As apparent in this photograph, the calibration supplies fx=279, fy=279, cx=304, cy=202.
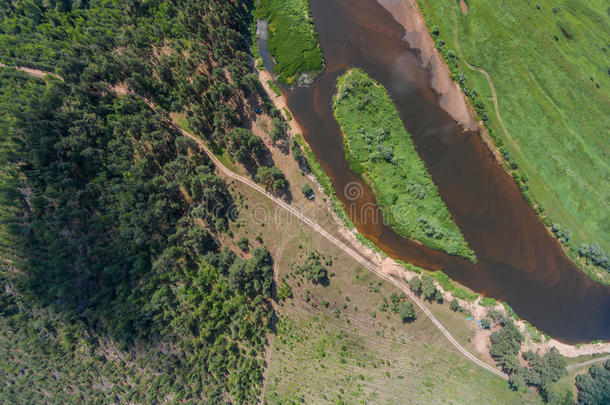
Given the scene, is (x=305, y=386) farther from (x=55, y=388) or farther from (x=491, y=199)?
(x=491, y=199)

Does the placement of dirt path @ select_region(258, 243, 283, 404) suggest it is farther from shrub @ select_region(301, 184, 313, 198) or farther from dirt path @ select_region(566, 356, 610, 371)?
dirt path @ select_region(566, 356, 610, 371)

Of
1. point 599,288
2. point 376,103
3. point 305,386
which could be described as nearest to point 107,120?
point 376,103

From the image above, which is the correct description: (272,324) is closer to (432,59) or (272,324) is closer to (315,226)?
(315,226)

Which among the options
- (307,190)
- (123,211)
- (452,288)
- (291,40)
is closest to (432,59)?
(291,40)

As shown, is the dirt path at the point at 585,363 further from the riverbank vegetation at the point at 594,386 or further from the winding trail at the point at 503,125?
the winding trail at the point at 503,125

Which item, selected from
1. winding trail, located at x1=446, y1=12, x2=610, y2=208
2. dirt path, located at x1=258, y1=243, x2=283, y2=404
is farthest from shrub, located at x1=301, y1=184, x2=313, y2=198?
winding trail, located at x1=446, y1=12, x2=610, y2=208
